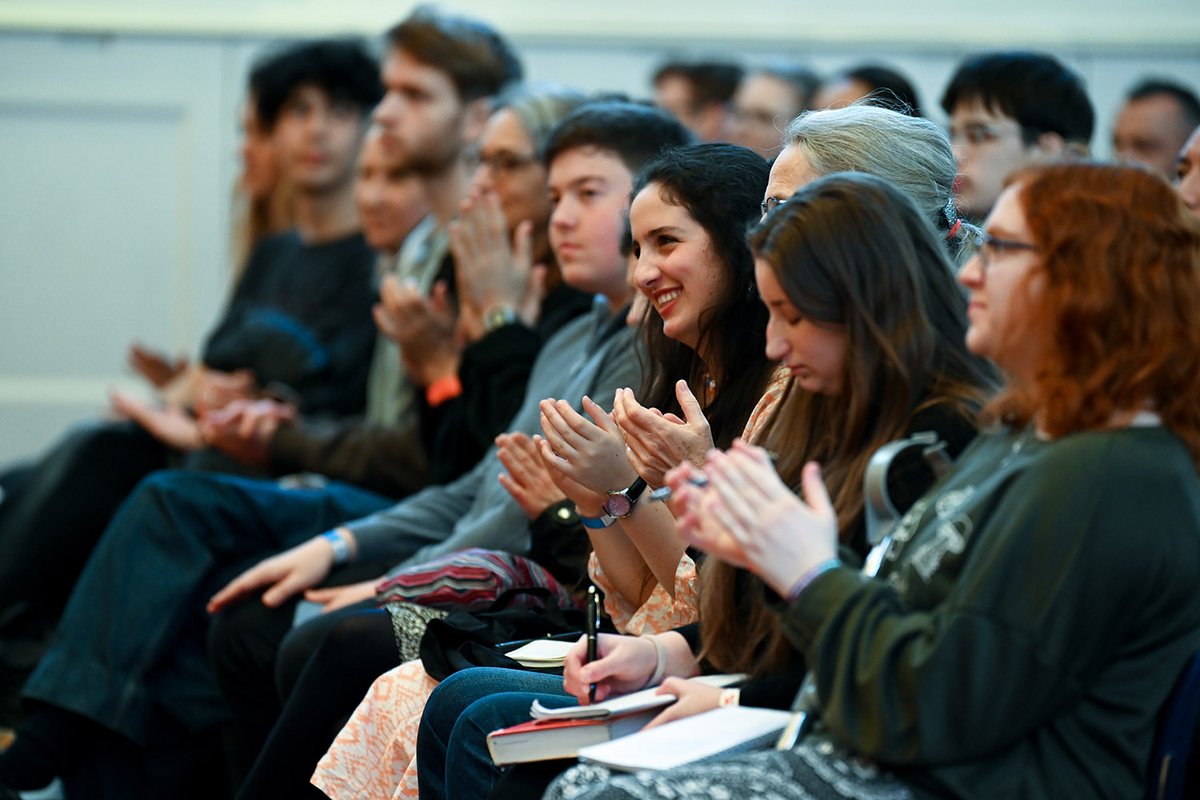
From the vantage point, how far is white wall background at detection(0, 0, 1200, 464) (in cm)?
513

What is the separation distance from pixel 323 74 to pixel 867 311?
313cm

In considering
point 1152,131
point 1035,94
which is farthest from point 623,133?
point 1152,131

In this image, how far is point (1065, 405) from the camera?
4.82ft

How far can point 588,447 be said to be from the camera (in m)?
2.10

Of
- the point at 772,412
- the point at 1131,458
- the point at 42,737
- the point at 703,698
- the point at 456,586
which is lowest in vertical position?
the point at 42,737

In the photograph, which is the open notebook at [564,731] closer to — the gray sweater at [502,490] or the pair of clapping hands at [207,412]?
the gray sweater at [502,490]

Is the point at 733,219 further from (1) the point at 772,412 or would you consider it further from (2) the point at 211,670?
(2) the point at 211,670

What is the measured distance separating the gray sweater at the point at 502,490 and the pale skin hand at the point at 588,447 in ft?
1.32

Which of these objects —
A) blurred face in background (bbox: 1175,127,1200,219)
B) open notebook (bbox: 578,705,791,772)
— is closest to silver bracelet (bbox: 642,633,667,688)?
open notebook (bbox: 578,705,791,772)

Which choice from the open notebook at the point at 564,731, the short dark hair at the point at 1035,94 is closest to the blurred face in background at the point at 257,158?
the short dark hair at the point at 1035,94

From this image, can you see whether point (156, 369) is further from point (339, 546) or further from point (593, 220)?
point (593, 220)

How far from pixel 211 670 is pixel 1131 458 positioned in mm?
2174

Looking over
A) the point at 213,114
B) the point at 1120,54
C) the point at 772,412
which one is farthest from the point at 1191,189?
the point at 213,114

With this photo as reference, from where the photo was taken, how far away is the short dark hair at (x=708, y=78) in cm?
472
